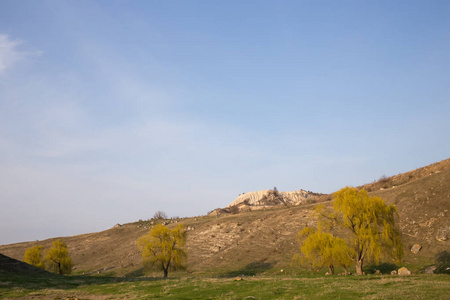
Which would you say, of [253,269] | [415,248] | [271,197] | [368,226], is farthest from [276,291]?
[271,197]

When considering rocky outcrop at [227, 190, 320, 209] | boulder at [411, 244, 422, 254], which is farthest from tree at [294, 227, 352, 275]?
rocky outcrop at [227, 190, 320, 209]

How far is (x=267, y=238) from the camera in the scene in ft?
236

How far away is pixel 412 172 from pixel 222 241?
184 ft

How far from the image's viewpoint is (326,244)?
41.9m

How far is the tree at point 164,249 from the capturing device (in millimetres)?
54906

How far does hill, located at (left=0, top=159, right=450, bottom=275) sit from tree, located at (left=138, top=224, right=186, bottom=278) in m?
8.58

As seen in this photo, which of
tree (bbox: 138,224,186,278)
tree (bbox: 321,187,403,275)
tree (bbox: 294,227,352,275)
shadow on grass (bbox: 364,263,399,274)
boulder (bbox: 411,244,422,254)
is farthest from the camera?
tree (bbox: 138,224,186,278)

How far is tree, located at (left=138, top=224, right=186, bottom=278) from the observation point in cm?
5491

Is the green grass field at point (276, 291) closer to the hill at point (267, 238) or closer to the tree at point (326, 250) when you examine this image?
the tree at point (326, 250)

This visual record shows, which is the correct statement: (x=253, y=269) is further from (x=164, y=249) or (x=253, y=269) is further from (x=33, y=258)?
(x=33, y=258)

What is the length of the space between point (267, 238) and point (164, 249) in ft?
86.7

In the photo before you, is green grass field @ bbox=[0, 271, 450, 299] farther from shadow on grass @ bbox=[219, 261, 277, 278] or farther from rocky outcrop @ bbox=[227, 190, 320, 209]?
rocky outcrop @ bbox=[227, 190, 320, 209]

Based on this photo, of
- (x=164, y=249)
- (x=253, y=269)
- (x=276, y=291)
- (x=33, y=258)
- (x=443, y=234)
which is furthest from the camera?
(x=33, y=258)

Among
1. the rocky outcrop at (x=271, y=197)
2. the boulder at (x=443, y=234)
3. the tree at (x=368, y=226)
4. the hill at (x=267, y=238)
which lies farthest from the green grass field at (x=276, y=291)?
the rocky outcrop at (x=271, y=197)
